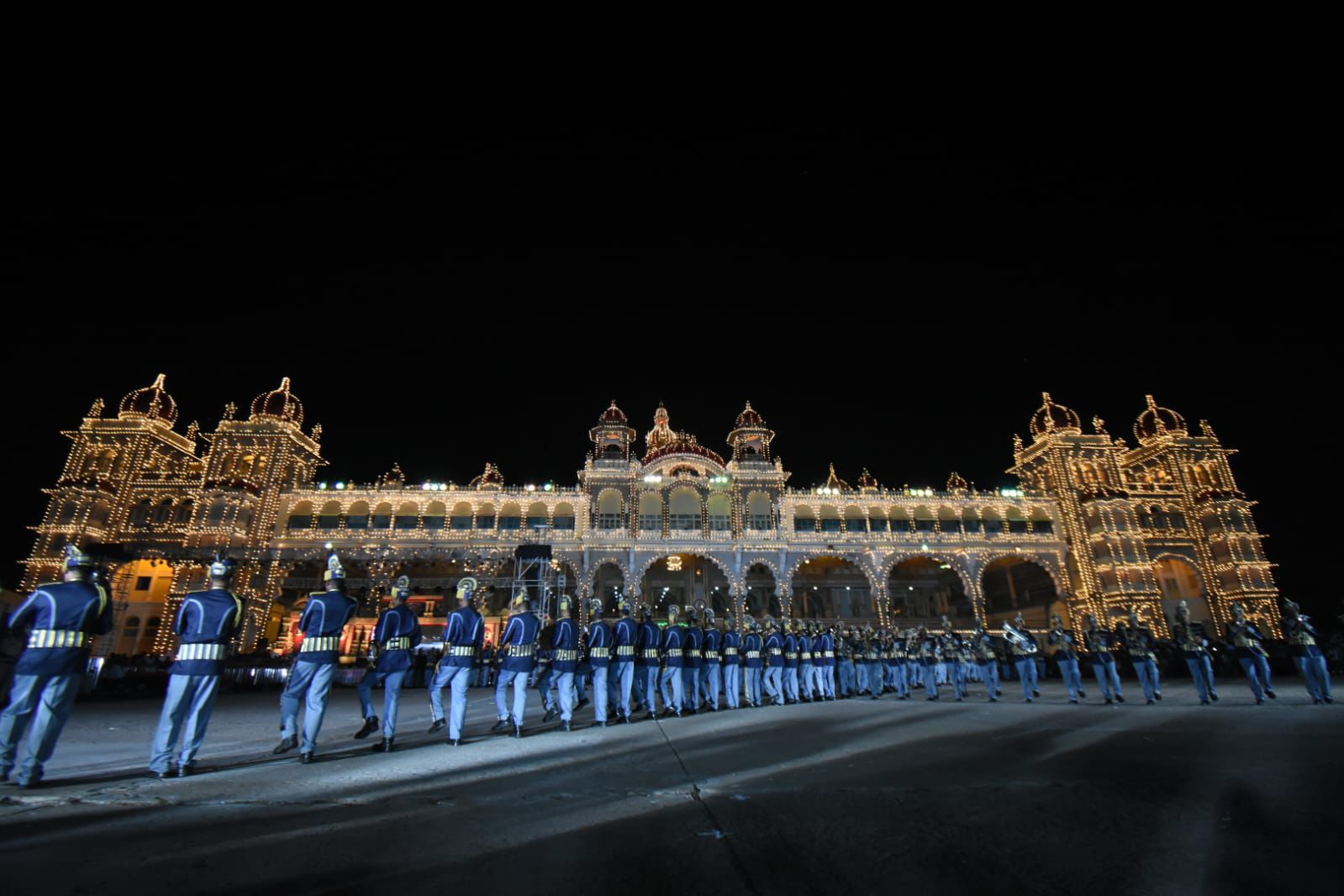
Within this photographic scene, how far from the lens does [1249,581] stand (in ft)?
115

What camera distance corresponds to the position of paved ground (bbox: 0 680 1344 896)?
282cm

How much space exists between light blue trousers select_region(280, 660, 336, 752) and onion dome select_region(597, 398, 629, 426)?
29841mm

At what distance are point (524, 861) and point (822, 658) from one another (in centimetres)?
1424

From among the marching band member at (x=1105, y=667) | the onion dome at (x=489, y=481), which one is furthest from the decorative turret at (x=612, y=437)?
the marching band member at (x=1105, y=667)

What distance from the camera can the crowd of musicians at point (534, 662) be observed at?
5.59m

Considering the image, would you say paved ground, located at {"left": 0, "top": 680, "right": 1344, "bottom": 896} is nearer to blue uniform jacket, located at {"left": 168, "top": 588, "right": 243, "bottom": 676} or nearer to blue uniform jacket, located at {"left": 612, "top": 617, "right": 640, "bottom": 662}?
blue uniform jacket, located at {"left": 168, "top": 588, "right": 243, "bottom": 676}

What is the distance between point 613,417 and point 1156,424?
1505 inches

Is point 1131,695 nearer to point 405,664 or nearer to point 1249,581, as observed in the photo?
point 405,664

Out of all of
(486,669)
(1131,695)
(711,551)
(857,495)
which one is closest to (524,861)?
(1131,695)

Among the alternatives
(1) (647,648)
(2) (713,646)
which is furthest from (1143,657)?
(1) (647,648)

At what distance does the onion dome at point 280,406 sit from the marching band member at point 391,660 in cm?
3368

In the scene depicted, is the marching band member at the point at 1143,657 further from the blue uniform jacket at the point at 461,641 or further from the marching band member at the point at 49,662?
the marching band member at the point at 49,662

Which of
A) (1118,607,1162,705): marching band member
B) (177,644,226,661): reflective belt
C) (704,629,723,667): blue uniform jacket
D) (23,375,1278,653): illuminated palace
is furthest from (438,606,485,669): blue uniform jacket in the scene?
(23,375,1278,653): illuminated palace

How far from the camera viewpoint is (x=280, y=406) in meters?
37.1
